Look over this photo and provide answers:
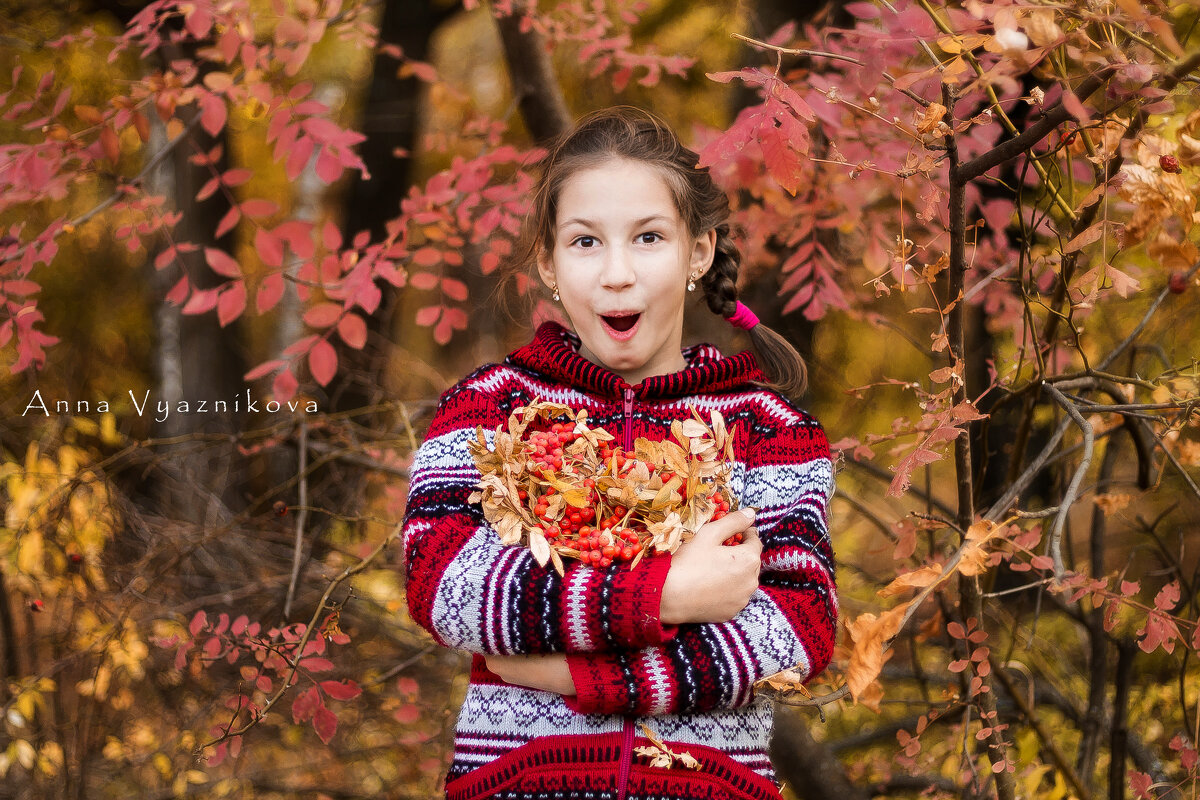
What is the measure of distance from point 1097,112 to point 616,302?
865mm

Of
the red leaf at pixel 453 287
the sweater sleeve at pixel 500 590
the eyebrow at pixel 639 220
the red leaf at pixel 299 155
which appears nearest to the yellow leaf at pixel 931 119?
the eyebrow at pixel 639 220

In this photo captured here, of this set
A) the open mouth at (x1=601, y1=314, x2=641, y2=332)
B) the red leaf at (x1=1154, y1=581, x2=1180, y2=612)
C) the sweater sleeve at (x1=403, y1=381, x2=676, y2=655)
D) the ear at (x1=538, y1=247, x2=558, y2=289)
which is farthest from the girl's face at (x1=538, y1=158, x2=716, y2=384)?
the red leaf at (x1=1154, y1=581, x2=1180, y2=612)

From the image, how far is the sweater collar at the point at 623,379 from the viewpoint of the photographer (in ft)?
5.74

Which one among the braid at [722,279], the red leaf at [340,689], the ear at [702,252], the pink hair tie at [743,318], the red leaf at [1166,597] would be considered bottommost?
the red leaf at [340,689]

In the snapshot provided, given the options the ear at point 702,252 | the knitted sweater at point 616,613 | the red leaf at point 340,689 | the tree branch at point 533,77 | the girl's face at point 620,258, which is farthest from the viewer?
the tree branch at point 533,77

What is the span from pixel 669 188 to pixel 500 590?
799 millimetres

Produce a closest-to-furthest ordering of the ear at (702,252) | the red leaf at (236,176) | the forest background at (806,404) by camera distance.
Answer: the forest background at (806,404)
the ear at (702,252)
the red leaf at (236,176)

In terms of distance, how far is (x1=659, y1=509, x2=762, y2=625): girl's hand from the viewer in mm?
1454

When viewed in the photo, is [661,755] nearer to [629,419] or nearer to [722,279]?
[629,419]

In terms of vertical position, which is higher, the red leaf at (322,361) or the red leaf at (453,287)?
the red leaf at (453,287)

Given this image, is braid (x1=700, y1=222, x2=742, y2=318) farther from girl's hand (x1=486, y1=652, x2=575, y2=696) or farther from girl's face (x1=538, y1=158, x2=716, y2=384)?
girl's hand (x1=486, y1=652, x2=575, y2=696)

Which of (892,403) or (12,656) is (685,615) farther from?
(892,403)

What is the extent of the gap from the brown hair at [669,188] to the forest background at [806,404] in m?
0.14

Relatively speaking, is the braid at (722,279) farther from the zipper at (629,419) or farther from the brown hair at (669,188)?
the zipper at (629,419)
